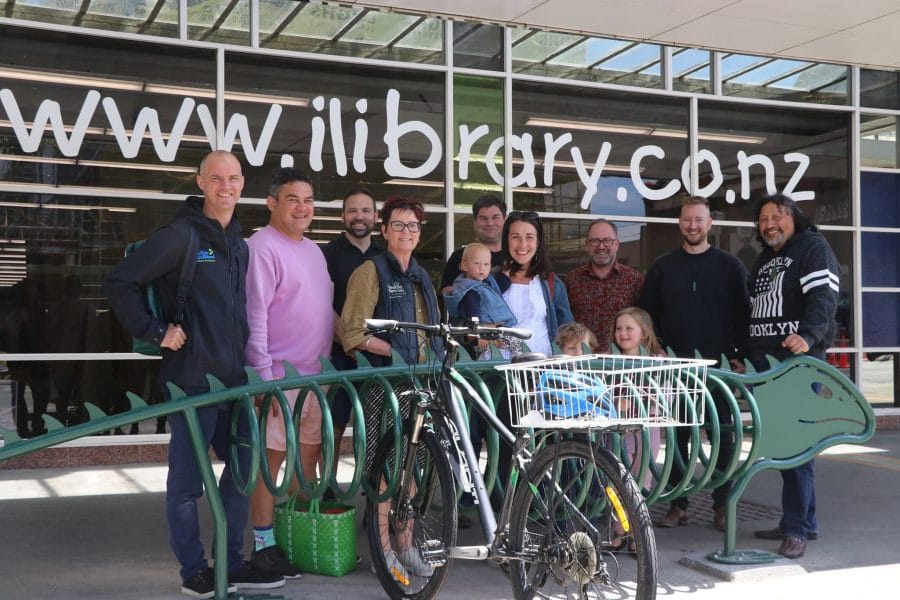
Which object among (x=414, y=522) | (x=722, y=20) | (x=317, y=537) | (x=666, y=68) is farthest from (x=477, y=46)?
(x=414, y=522)

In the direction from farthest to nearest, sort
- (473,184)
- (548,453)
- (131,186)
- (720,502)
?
(473,184) → (131,186) → (720,502) → (548,453)

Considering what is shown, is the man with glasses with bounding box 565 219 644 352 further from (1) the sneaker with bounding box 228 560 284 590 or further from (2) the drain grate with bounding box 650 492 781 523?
(1) the sneaker with bounding box 228 560 284 590

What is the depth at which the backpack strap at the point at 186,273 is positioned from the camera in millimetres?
3949

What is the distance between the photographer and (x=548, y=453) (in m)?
3.49

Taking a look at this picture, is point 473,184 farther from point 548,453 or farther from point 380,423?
point 548,453

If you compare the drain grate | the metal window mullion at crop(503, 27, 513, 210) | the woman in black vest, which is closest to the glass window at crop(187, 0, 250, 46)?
the metal window mullion at crop(503, 27, 513, 210)

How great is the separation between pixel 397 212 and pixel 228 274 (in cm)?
89

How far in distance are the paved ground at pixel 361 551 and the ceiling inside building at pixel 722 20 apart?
3.14m

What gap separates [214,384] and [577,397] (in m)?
1.58

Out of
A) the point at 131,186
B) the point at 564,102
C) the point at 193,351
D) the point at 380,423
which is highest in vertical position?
the point at 564,102

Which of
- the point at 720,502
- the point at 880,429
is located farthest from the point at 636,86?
the point at 720,502

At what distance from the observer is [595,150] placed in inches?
381

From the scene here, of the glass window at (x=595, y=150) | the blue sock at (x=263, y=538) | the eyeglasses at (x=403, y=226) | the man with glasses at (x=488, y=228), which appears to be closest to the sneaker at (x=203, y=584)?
the blue sock at (x=263, y=538)

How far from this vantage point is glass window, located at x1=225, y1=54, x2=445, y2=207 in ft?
27.9
